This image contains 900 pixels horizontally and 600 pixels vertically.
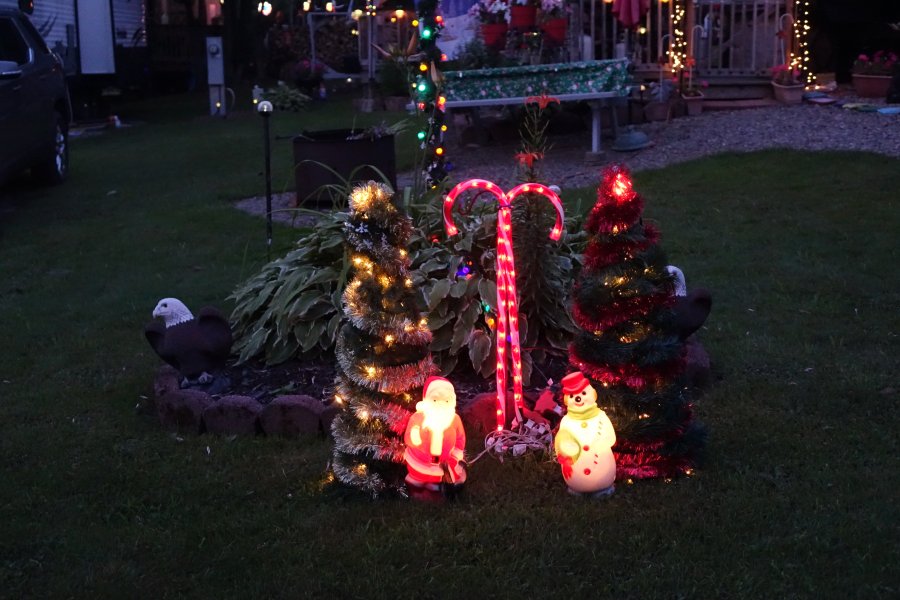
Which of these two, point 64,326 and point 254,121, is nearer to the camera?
point 64,326

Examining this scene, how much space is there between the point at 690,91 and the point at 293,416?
391 inches

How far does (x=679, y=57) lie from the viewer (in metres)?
13.2

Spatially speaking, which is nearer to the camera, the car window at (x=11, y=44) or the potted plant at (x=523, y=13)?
the car window at (x=11, y=44)

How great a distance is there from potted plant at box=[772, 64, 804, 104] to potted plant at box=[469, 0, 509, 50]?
3491mm

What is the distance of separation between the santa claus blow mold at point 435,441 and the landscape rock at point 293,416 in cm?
77

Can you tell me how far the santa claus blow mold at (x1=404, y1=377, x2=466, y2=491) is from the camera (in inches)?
145

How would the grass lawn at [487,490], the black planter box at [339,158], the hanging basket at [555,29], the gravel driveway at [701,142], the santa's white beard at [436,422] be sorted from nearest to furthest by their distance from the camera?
the grass lawn at [487,490], the santa's white beard at [436,422], the black planter box at [339,158], the gravel driveway at [701,142], the hanging basket at [555,29]

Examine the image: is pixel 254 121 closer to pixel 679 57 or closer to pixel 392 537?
pixel 679 57

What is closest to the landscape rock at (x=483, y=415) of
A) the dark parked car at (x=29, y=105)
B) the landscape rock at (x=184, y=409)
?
the landscape rock at (x=184, y=409)

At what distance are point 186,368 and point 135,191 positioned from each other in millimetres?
6812

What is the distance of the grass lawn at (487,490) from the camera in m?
3.31

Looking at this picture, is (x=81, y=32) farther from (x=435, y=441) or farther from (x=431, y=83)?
(x=435, y=441)

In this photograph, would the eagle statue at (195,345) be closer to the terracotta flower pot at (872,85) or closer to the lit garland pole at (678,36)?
the lit garland pole at (678,36)

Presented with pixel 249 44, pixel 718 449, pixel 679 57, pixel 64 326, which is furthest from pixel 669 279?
pixel 249 44
